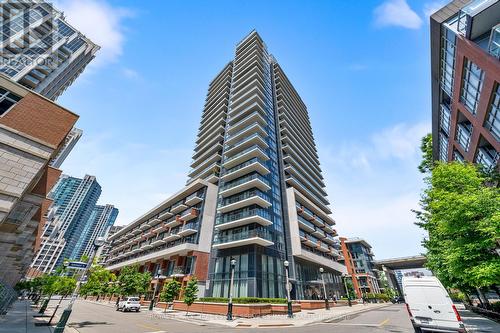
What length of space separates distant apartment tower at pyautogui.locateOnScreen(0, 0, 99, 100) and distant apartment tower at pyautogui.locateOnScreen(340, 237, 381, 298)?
334 ft

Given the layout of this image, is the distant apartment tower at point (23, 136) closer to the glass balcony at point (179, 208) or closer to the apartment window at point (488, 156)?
the glass balcony at point (179, 208)

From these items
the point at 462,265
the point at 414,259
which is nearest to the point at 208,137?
the point at 462,265

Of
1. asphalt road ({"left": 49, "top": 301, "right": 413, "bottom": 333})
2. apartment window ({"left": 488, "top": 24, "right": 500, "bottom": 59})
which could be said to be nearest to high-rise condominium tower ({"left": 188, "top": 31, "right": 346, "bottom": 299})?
asphalt road ({"left": 49, "top": 301, "right": 413, "bottom": 333})

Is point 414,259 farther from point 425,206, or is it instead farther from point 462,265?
point 462,265

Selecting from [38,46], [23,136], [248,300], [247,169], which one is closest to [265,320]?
[248,300]

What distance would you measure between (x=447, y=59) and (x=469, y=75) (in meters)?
3.86

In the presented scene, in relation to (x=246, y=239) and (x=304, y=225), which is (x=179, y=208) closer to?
(x=246, y=239)

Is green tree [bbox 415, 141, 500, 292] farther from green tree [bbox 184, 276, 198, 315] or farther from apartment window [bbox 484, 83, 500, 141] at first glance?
green tree [bbox 184, 276, 198, 315]

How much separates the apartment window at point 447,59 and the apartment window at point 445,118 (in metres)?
3.31

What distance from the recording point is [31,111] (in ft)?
33.6

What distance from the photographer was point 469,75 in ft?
68.7

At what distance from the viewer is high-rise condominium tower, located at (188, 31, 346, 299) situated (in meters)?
32.2

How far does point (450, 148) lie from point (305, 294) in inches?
1226

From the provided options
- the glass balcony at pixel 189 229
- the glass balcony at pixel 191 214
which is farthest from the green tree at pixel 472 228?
the glass balcony at pixel 191 214
